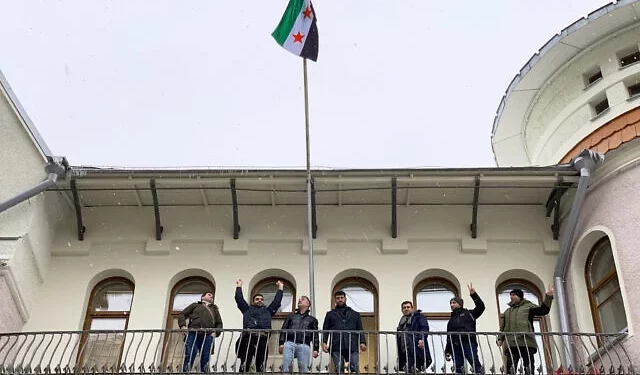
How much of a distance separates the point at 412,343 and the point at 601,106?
611cm

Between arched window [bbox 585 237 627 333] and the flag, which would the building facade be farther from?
the flag

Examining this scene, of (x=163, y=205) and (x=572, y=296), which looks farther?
(x=163, y=205)

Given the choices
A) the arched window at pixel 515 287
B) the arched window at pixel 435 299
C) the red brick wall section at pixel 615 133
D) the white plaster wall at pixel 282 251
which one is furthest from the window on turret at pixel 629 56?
the arched window at pixel 435 299

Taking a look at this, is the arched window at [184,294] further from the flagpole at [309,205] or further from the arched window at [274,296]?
the flagpole at [309,205]

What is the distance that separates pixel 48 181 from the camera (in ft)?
45.5

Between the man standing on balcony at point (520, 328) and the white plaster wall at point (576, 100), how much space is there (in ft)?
13.5

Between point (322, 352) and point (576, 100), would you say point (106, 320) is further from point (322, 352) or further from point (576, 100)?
point (576, 100)

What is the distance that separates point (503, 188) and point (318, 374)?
4827 mm

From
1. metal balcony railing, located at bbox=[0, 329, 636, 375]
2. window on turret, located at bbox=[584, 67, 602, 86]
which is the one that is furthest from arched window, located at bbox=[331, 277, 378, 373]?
window on turret, located at bbox=[584, 67, 602, 86]

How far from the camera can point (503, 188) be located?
1455cm

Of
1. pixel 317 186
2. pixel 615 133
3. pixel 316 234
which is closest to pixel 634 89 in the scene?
pixel 615 133

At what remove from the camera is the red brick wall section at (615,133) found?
1379 centimetres

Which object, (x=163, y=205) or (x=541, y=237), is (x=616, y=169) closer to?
(x=541, y=237)

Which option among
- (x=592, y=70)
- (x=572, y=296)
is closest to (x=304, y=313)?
(x=572, y=296)
